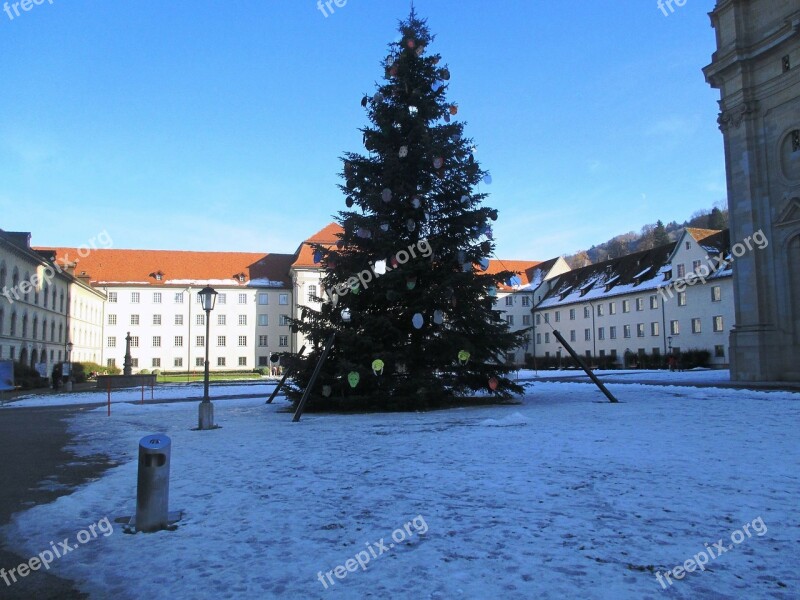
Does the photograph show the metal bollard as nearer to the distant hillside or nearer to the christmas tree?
the christmas tree

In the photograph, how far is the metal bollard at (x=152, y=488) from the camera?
5867 mm

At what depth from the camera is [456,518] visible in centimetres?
591

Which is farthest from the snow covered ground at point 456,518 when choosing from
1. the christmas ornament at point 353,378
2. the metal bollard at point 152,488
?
the christmas ornament at point 353,378

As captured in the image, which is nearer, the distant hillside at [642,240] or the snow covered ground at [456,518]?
the snow covered ground at [456,518]

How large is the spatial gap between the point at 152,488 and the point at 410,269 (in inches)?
499

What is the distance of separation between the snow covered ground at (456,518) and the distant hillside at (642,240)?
9925 centimetres

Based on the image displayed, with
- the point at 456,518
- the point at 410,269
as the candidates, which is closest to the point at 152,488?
the point at 456,518

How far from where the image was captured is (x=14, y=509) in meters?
6.83

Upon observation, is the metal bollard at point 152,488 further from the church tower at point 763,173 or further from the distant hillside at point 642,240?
the distant hillside at point 642,240

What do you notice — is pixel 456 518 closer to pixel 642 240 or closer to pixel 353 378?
pixel 353 378

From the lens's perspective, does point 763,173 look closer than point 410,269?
No

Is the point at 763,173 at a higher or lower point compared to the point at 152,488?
higher

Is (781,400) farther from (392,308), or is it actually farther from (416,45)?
(416,45)

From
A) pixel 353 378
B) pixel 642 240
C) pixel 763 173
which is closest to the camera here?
pixel 353 378
